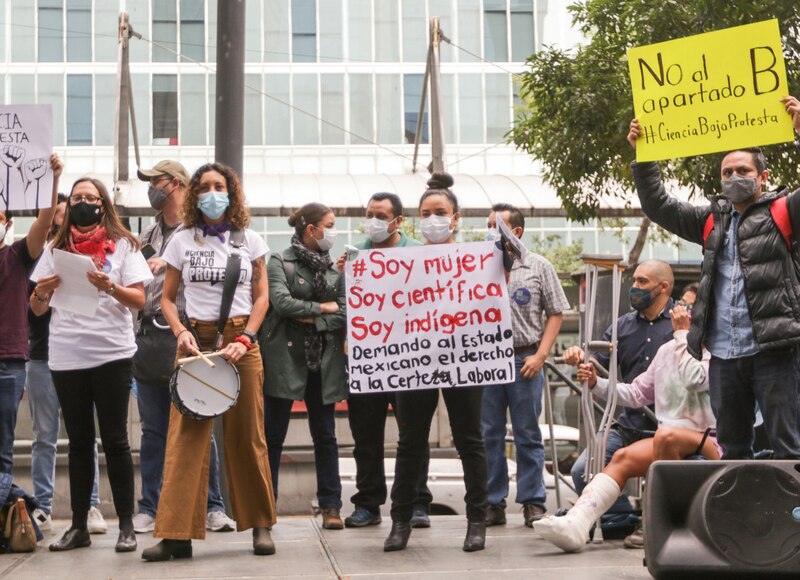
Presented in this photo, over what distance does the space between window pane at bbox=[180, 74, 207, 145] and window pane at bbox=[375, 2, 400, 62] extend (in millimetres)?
6247

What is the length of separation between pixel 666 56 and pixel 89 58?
3984 cm

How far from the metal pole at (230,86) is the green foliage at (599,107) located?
8.21m

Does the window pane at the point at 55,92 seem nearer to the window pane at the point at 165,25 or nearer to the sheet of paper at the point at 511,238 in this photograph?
the window pane at the point at 165,25

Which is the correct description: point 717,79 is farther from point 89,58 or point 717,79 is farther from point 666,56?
point 89,58

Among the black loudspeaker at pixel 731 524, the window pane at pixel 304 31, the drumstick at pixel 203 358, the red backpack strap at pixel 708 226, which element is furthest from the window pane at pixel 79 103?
the black loudspeaker at pixel 731 524

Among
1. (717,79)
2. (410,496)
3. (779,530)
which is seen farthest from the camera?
(410,496)

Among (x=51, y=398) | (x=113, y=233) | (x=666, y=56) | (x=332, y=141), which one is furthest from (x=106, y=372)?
(x=332, y=141)

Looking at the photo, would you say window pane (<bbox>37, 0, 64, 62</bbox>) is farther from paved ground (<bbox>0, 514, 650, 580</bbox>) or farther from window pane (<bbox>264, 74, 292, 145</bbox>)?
paved ground (<bbox>0, 514, 650, 580</bbox>)

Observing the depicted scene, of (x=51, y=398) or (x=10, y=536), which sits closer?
(x=10, y=536)

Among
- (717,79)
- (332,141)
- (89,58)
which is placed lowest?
(717,79)

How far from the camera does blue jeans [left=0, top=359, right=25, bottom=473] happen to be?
7562 millimetres

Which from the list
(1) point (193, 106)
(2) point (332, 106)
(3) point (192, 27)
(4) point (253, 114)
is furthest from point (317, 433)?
(3) point (192, 27)

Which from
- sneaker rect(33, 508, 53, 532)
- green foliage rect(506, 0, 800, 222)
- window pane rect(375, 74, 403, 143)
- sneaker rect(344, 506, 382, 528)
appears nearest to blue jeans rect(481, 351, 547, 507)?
sneaker rect(344, 506, 382, 528)

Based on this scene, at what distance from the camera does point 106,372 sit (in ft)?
23.1
